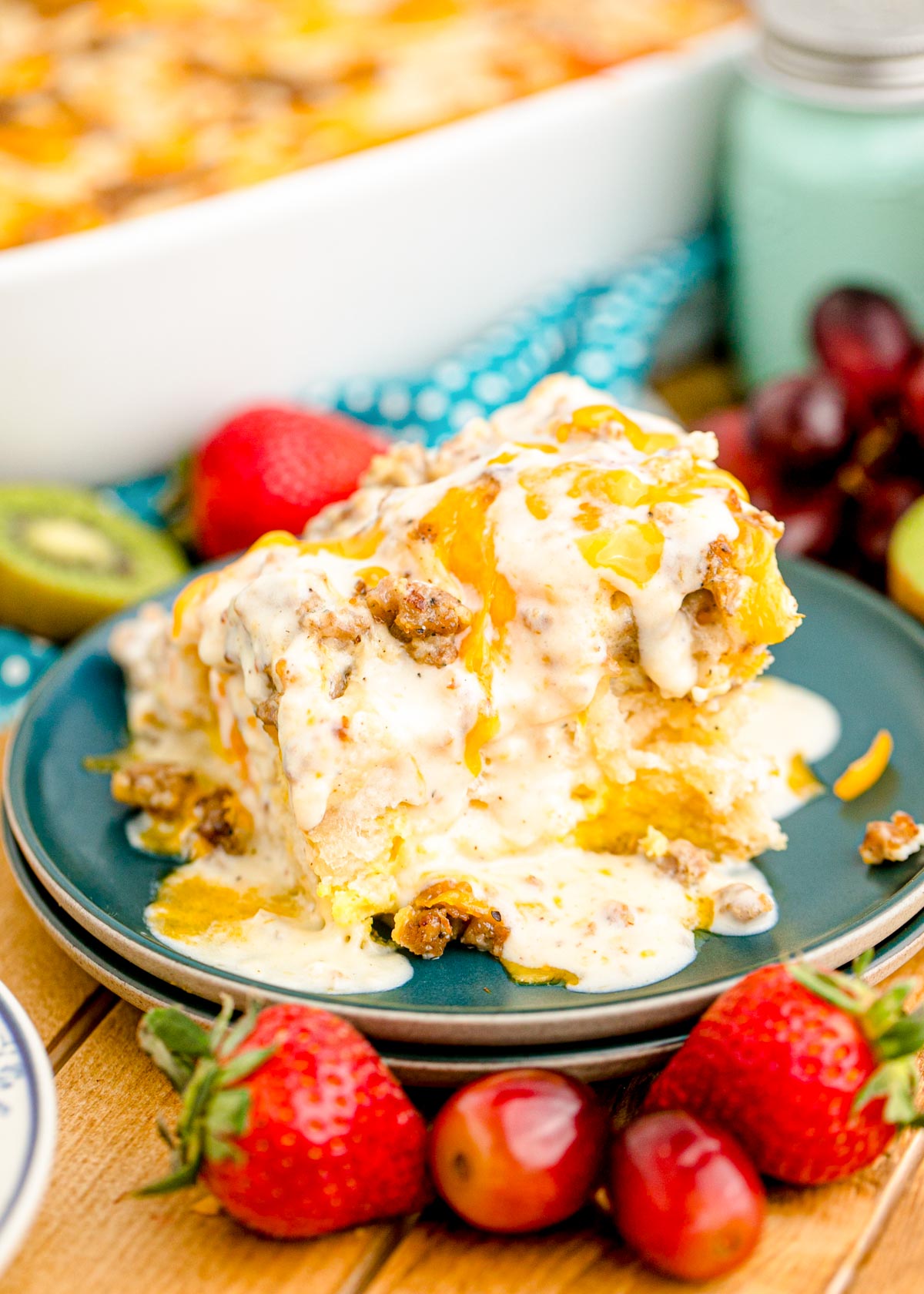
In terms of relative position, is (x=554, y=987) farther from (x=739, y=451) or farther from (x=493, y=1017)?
(x=739, y=451)

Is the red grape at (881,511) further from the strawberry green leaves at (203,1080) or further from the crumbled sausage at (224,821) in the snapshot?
the strawberry green leaves at (203,1080)

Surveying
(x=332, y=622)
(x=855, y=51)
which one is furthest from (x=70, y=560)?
(x=855, y=51)

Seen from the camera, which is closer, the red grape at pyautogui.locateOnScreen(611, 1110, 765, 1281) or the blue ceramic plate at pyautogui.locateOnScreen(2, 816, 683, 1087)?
the red grape at pyautogui.locateOnScreen(611, 1110, 765, 1281)

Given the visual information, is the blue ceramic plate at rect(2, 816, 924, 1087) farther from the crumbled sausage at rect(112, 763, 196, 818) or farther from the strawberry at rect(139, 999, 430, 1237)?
the crumbled sausage at rect(112, 763, 196, 818)

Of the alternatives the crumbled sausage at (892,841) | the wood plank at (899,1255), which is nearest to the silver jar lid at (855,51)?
the crumbled sausage at (892,841)

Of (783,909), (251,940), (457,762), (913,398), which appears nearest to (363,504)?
(457,762)

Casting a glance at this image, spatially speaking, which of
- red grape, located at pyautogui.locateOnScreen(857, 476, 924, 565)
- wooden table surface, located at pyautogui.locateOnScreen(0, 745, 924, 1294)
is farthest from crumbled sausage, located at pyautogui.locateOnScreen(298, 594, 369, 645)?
red grape, located at pyautogui.locateOnScreen(857, 476, 924, 565)

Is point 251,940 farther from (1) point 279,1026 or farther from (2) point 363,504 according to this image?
(2) point 363,504
